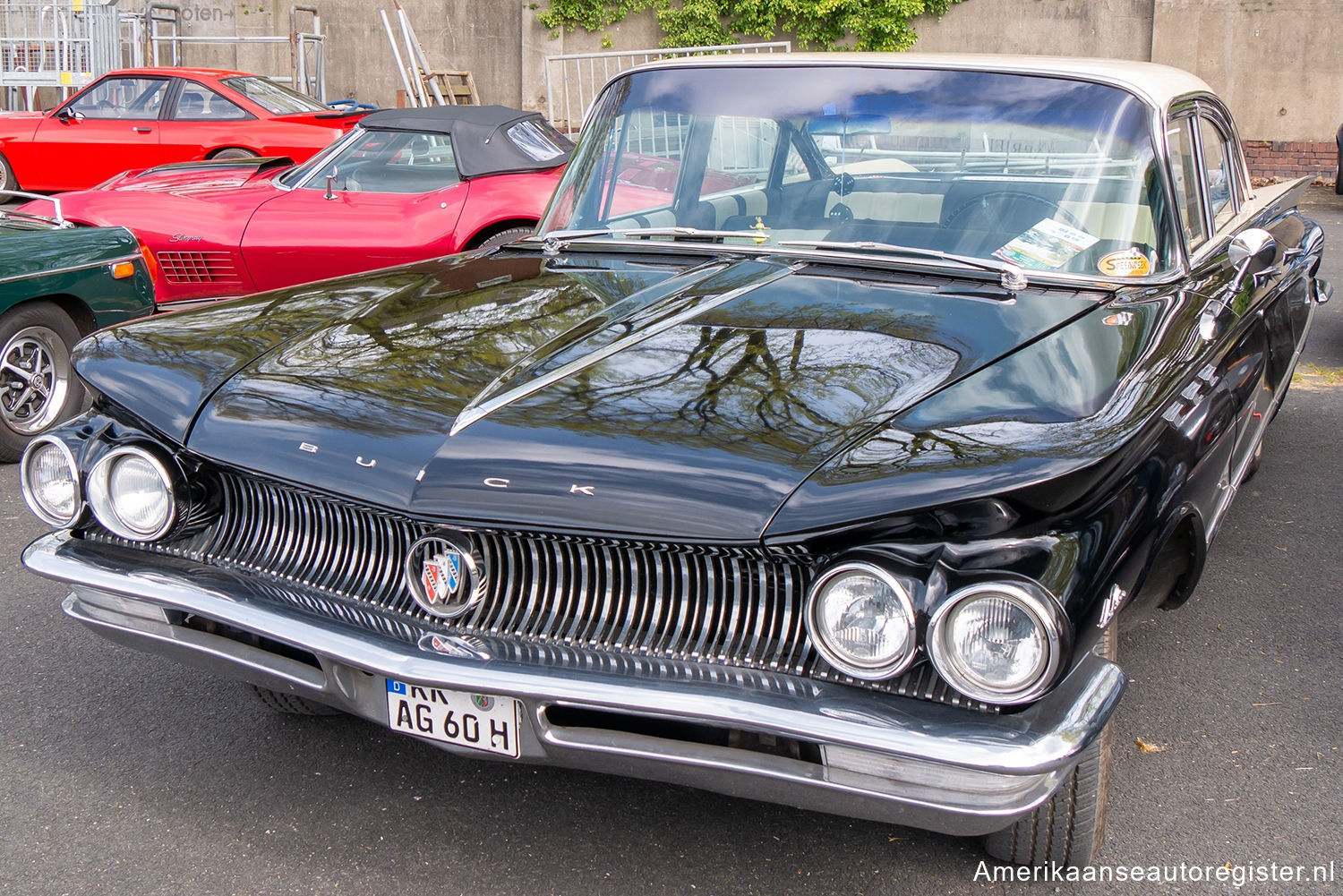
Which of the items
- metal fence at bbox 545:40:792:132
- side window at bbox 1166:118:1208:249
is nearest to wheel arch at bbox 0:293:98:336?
side window at bbox 1166:118:1208:249

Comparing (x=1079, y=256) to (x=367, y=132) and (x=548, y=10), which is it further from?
(x=548, y=10)

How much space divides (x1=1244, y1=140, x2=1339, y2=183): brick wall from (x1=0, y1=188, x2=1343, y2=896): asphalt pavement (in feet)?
43.4

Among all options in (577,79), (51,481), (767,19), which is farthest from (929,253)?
(767,19)

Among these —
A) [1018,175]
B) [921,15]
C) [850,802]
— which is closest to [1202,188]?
[1018,175]

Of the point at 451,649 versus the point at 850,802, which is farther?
the point at 451,649

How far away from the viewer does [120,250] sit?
5555 mm

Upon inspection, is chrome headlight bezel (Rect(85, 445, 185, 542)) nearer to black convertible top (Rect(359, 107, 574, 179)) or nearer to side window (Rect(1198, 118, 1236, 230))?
side window (Rect(1198, 118, 1236, 230))

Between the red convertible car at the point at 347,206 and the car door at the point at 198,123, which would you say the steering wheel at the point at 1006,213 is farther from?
the car door at the point at 198,123

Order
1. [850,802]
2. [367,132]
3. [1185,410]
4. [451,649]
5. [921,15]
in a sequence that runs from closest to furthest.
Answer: [850,802] → [451,649] → [1185,410] → [367,132] → [921,15]

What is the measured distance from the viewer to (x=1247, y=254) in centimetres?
319

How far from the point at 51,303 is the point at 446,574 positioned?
402 cm

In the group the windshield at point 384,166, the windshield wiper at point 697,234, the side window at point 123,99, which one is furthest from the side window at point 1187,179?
the side window at point 123,99

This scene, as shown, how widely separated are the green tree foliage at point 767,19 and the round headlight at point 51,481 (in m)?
14.7

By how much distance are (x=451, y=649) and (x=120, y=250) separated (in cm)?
424
